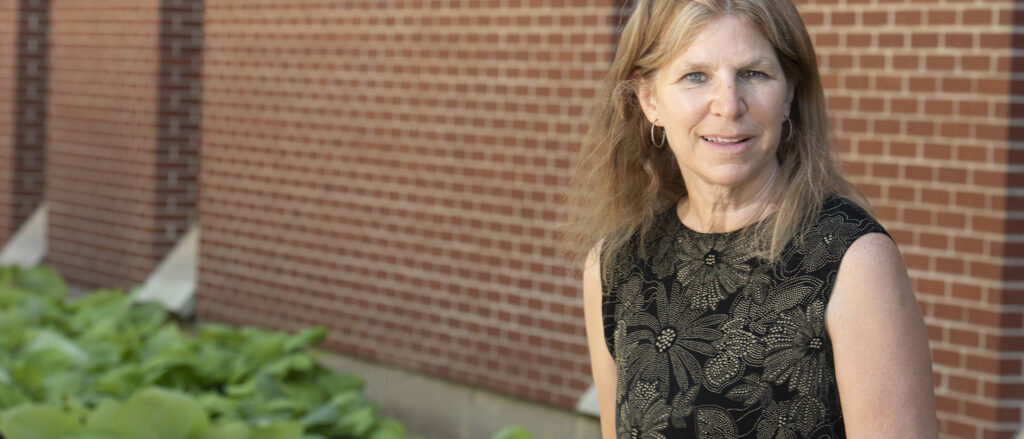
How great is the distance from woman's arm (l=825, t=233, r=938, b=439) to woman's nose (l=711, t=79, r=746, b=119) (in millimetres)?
311

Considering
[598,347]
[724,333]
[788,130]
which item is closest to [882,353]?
[724,333]

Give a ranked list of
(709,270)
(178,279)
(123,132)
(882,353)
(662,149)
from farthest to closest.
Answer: (123,132) < (178,279) < (662,149) < (709,270) < (882,353)

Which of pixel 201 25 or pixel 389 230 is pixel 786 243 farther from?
pixel 201 25

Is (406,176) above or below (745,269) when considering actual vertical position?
below

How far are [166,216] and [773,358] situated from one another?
28.5 ft

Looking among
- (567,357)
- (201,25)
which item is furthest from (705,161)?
(201,25)

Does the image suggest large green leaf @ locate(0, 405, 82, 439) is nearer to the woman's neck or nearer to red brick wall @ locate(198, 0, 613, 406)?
red brick wall @ locate(198, 0, 613, 406)

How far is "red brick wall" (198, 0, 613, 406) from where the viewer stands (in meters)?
6.98

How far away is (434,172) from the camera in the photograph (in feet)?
25.4

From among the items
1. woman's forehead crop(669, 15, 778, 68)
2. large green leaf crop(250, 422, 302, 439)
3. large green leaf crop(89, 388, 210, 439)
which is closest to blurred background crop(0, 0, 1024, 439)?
large green leaf crop(250, 422, 302, 439)

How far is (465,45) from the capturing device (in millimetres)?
7477

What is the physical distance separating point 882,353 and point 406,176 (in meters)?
5.95

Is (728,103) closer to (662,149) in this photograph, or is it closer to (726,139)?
(726,139)

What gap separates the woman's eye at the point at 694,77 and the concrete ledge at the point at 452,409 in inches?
175
